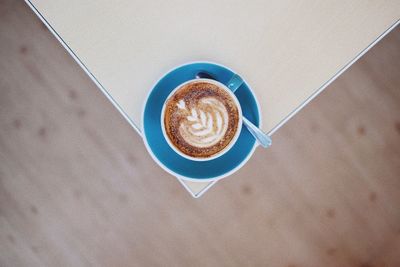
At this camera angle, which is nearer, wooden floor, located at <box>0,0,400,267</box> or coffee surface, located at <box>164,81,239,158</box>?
coffee surface, located at <box>164,81,239,158</box>

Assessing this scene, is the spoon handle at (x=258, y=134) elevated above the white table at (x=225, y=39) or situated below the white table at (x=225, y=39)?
below

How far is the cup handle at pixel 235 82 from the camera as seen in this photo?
0.76 meters

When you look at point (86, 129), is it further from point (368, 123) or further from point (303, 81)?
point (368, 123)

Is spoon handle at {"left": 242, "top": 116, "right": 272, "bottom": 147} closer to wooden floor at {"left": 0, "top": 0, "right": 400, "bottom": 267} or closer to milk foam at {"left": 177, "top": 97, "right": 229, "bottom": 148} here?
milk foam at {"left": 177, "top": 97, "right": 229, "bottom": 148}

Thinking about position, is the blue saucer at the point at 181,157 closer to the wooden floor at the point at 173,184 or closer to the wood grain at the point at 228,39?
the wood grain at the point at 228,39

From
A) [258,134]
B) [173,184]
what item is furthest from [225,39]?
[173,184]

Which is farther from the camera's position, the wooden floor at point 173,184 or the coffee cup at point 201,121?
the wooden floor at point 173,184

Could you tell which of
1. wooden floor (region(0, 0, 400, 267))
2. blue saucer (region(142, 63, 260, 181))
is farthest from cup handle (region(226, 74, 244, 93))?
wooden floor (region(0, 0, 400, 267))

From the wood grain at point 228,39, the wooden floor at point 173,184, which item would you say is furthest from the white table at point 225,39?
the wooden floor at point 173,184

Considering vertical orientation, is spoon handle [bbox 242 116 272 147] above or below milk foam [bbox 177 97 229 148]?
below

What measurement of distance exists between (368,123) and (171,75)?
84cm

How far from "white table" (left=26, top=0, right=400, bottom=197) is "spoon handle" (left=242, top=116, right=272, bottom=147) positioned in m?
0.07

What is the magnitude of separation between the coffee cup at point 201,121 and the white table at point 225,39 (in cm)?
8

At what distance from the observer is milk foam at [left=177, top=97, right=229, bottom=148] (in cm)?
82
